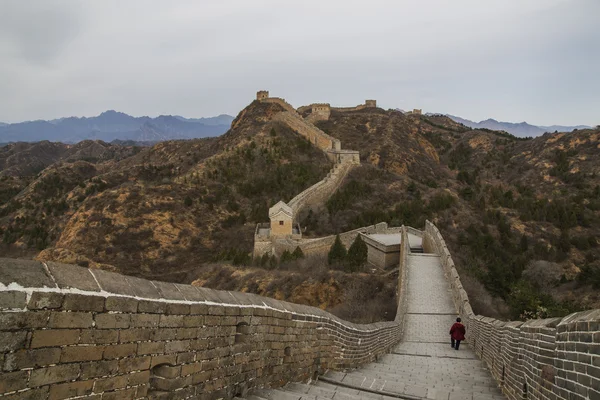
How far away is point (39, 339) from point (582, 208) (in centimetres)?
5075

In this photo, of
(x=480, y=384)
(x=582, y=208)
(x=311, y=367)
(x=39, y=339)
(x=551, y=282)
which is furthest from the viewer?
(x=582, y=208)

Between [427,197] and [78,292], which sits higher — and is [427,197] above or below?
above

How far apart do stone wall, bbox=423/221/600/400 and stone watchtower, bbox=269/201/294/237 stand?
21.4 meters

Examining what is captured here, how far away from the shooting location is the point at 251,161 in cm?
4959

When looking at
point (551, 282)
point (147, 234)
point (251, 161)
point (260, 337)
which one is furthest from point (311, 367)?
point (251, 161)

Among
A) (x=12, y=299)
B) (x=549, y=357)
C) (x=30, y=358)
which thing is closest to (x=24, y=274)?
(x=12, y=299)

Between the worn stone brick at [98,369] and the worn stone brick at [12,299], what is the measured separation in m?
0.70

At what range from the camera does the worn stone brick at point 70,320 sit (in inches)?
115

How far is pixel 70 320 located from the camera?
9.94 feet

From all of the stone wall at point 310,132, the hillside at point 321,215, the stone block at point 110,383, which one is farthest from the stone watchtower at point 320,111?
the stone block at point 110,383

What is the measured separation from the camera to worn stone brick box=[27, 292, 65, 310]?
280 centimetres

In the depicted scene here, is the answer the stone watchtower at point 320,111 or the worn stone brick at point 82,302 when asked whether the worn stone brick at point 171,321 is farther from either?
the stone watchtower at point 320,111

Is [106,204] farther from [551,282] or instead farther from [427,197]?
[551,282]

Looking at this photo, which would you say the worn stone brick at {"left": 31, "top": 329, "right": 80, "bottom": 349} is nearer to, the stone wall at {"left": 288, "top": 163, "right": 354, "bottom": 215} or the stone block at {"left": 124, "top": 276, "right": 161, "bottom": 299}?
the stone block at {"left": 124, "top": 276, "right": 161, "bottom": 299}
